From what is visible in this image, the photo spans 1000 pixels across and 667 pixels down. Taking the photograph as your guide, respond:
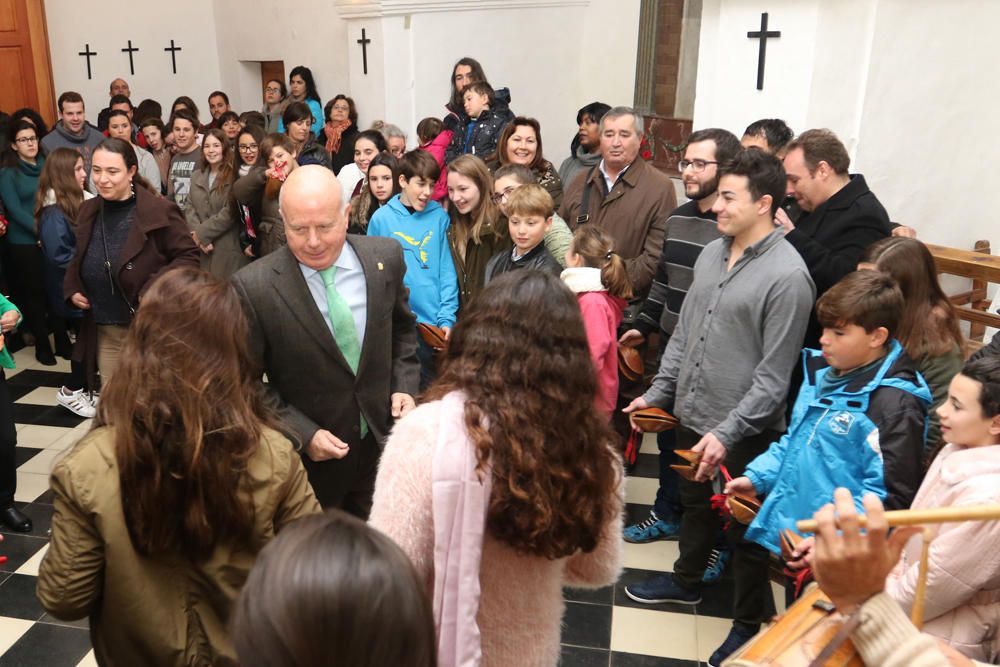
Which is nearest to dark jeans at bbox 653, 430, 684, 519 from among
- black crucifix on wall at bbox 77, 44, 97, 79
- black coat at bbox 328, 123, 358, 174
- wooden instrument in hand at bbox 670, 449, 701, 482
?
wooden instrument in hand at bbox 670, 449, 701, 482

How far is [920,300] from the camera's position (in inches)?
113

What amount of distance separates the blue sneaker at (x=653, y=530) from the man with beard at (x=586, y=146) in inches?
109

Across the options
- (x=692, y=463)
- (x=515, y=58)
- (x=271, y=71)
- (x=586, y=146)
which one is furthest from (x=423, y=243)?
(x=271, y=71)

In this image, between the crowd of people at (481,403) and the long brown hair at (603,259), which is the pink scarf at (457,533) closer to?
the crowd of people at (481,403)

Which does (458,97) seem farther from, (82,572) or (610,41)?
(82,572)

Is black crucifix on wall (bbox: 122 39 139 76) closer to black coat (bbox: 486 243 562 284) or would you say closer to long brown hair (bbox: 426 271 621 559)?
black coat (bbox: 486 243 562 284)

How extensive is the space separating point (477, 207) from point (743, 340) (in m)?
1.75

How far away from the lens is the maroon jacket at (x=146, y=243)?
4.07 metres

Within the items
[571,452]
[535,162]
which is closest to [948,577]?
[571,452]

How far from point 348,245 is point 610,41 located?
7.26m

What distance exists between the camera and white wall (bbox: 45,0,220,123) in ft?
33.3

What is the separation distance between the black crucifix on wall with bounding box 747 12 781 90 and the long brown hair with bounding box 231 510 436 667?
15.4ft

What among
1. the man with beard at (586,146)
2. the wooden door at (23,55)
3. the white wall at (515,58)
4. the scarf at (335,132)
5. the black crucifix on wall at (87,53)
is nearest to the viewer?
the man with beard at (586,146)

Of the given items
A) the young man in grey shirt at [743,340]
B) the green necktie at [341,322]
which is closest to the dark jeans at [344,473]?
the green necktie at [341,322]
